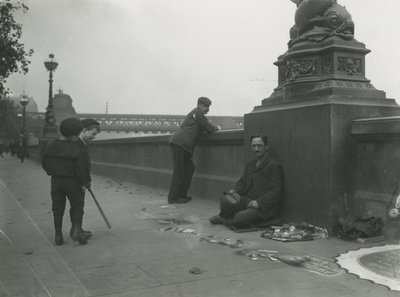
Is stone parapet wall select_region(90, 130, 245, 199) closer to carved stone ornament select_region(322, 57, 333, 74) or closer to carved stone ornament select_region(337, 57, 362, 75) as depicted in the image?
carved stone ornament select_region(322, 57, 333, 74)

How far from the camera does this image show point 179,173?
30.2 ft

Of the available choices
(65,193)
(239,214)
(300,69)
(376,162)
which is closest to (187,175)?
(239,214)

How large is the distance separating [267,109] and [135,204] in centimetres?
347

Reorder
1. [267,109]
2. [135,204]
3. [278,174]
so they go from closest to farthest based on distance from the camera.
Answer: [278,174]
[267,109]
[135,204]

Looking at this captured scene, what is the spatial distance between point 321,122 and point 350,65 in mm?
1020

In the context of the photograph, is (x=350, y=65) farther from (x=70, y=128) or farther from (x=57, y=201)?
(x=57, y=201)

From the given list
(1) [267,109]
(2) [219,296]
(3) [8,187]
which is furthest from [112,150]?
(2) [219,296]

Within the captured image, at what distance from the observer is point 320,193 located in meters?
5.93

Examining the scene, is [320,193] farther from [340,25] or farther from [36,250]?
[36,250]

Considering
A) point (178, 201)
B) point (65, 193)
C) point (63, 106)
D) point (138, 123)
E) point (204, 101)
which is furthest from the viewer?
point (138, 123)

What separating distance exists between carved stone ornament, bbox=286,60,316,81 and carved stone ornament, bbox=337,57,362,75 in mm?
361

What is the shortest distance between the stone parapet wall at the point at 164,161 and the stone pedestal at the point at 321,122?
1807 millimetres

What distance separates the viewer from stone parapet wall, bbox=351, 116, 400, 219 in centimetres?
550

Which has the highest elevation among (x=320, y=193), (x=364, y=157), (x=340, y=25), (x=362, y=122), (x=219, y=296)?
(x=340, y=25)
